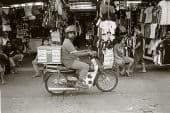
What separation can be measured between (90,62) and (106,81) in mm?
660

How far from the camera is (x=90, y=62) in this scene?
35.2 feet

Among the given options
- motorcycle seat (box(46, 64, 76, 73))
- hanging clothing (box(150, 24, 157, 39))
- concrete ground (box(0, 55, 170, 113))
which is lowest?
concrete ground (box(0, 55, 170, 113))

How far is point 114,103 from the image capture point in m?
9.44

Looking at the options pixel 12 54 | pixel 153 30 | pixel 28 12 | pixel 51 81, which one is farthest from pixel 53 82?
pixel 28 12

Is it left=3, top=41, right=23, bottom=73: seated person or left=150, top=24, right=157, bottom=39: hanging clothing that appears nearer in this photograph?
left=3, top=41, right=23, bottom=73: seated person

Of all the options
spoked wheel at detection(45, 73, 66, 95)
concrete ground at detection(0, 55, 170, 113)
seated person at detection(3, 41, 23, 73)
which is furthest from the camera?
seated person at detection(3, 41, 23, 73)

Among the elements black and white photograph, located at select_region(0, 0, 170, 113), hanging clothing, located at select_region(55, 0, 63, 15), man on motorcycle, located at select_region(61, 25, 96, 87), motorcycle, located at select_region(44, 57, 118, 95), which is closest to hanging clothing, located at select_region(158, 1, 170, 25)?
black and white photograph, located at select_region(0, 0, 170, 113)

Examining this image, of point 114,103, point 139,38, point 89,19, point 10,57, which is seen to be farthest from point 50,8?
point 89,19

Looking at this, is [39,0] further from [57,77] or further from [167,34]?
[57,77]

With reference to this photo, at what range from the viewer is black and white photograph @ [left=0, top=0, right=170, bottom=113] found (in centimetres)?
966

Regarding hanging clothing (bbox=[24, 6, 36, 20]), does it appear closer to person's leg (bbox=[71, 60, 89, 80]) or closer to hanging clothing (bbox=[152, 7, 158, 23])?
hanging clothing (bbox=[152, 7, 158, 23])

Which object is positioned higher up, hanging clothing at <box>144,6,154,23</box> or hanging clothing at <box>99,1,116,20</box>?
hanging clothing at <box>99,1,116,20</box>

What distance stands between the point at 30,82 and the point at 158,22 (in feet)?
16.3

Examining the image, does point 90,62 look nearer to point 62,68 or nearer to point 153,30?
point 62,68
